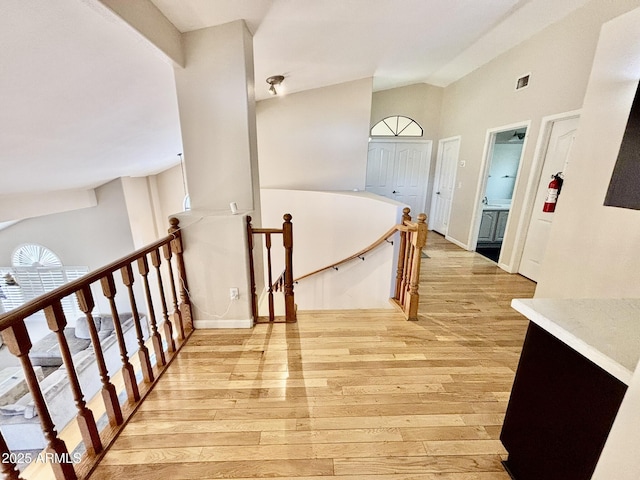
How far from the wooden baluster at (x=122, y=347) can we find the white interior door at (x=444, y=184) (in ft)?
18.0

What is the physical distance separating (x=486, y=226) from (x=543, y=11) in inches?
129

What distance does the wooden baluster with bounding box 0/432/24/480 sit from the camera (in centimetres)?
94

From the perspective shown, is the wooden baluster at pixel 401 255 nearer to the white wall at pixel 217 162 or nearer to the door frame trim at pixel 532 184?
the white wall at pixel 217 162

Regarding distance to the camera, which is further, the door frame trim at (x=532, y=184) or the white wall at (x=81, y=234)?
the white wall at (x=81, y=234)

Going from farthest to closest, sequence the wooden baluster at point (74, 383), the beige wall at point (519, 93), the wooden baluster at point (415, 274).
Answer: the beige wall at point (519, 93)
the wooden baluster at point (415, 274)
the wooden baluster at point (74, 383)

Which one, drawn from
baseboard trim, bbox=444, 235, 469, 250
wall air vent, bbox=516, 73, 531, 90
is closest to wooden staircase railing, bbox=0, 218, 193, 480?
wall air vent, bbox=516, 73, 531, 90

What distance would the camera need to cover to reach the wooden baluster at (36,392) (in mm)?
950

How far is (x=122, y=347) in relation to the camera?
1.49 m

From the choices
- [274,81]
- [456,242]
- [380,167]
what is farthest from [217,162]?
[456,242]

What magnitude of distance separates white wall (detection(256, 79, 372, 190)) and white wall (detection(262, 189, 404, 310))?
1.63 feet

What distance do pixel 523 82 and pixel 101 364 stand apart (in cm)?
520

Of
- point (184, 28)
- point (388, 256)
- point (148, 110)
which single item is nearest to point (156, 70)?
point (184, 28)

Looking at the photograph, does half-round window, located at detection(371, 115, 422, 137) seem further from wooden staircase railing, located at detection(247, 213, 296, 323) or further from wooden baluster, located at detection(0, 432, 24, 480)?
wooden baluster, located at detection(0, 432, 24, 480)

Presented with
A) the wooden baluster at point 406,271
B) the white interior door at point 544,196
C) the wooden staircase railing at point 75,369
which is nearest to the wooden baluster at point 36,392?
the wooden staircase railing at point 75,369
